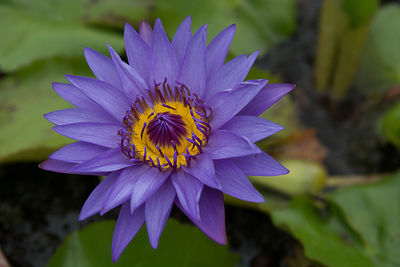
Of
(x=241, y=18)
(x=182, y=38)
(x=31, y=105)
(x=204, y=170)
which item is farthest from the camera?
(x=241, y=18)

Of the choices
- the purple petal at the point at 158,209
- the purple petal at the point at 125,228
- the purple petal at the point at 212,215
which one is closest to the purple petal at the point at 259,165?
the purple petal at the point at 212,215

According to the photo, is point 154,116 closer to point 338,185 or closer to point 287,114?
point 287,114

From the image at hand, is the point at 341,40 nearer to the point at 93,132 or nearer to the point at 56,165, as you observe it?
the point at 93,132

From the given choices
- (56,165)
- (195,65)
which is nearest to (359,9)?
(195,65)

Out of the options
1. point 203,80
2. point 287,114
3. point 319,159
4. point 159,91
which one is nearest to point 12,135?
point 159,91

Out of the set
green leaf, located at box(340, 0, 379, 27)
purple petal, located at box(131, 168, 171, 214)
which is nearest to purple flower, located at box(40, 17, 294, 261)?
purple petal, located at box(131, 168, 171, 214)
